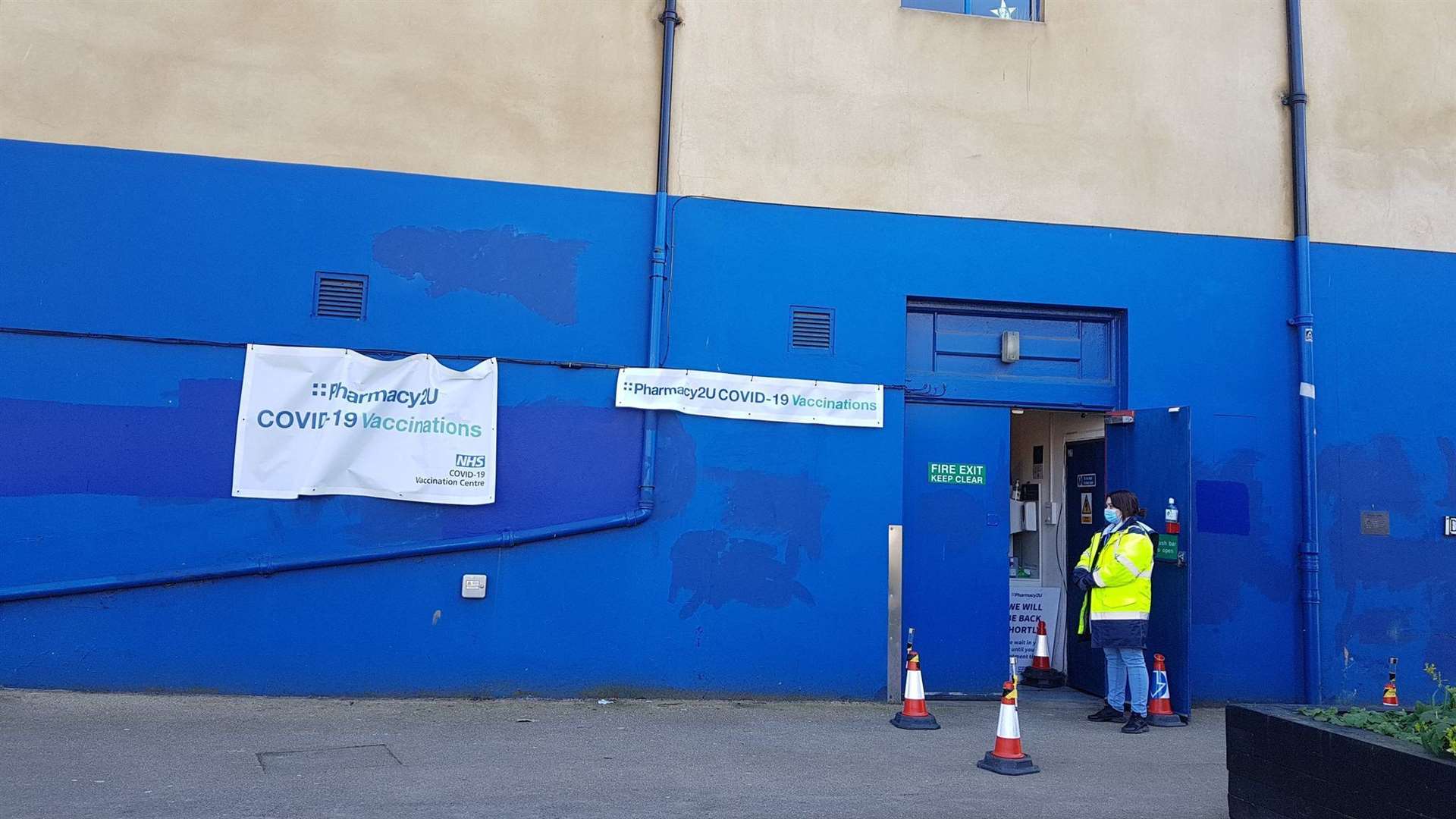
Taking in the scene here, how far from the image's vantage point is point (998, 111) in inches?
404

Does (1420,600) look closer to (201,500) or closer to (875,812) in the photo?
(875,812)

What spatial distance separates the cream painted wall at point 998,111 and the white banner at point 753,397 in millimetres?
1634

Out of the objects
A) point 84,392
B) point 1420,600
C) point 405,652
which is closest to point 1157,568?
point 1420,600

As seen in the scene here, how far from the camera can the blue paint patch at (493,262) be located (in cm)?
925

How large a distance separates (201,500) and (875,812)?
5792 millimetres

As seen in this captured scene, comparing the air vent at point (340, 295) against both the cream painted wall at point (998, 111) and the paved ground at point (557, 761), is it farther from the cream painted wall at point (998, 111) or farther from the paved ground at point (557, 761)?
the paved ground at point (557, 761)

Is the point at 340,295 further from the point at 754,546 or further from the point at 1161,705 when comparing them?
the point at 1161,705

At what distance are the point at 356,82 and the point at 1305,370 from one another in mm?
8890

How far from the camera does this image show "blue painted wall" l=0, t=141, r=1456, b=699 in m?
8.66

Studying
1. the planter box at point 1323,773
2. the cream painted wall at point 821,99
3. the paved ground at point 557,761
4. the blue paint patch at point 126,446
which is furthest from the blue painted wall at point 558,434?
the planter box at point 1323,773

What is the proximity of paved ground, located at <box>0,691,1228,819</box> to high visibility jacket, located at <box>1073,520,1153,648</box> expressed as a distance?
77 centimetres

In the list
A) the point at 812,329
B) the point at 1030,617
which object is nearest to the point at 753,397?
the point at 812,329

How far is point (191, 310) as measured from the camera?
29.2ft

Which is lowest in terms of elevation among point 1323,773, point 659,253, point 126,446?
point 1323,773
